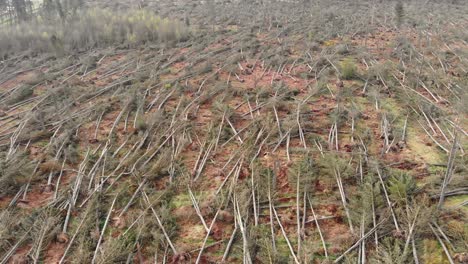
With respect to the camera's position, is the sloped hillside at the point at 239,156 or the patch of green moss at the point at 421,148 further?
the patch of green moss at the point at 421,148

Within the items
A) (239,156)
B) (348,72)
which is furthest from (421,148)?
(348,72)

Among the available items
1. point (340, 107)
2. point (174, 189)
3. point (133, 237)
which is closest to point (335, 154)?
point (340, 107)

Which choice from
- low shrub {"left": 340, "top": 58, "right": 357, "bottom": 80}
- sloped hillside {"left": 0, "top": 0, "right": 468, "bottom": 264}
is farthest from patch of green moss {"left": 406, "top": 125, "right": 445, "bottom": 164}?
low shrub {"left": 340, "top": 58, "right": 357, "bottom": 80}

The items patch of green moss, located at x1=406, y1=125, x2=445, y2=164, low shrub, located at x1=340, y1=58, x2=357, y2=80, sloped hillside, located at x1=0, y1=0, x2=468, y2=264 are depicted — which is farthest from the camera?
low shrub, located at x1=340, y1=58, x2=357, y2=80

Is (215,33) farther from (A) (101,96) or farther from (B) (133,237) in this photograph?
(B) (133,237)

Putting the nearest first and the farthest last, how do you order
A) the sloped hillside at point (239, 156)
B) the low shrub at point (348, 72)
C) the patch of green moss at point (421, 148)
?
the sloped hillside at point (239, 156) → the patch of green moss at point (421, 148) → the low shrub at point (348, 72)

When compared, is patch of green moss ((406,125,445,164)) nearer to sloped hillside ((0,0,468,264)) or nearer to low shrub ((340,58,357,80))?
sloped hillside ((0,0,468,264))

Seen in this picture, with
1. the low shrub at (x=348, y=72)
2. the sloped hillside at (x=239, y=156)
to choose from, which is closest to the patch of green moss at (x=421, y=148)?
the sloped hillside at (x=239, y=156)

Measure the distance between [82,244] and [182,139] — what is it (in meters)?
2.69

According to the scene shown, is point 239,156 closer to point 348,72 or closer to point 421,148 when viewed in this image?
point 421,148

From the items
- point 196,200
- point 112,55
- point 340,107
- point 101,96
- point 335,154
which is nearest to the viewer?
point 196,200

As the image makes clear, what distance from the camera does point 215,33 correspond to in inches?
590

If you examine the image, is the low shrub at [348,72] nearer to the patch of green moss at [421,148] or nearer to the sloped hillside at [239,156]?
the sloped hillside at [239,156]

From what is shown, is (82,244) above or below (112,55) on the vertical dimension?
below
